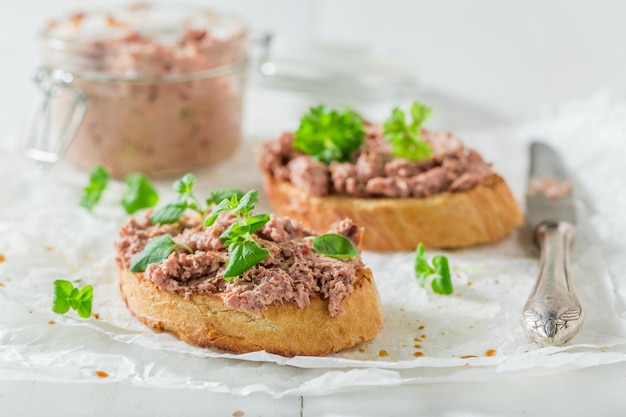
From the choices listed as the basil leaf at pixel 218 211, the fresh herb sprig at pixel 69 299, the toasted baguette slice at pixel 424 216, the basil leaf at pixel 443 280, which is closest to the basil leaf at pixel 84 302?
the fresh herb sprig at pixel 69 299

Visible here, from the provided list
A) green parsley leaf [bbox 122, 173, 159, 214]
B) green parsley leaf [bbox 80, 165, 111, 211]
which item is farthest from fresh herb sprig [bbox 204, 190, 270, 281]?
green parsley leaf [bbox 80, 165, 111, 211]

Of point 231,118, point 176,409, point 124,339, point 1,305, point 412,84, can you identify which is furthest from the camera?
point 412,84

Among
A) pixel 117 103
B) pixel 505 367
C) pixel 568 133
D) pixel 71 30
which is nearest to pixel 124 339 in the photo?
pixel 505 367

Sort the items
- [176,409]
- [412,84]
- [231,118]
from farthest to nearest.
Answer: [412,84], [231,118], [176,409]

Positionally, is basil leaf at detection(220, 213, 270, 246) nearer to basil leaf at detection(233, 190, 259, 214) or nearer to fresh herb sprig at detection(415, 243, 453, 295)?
basil leaf at detection(233, 190, 259, 214)

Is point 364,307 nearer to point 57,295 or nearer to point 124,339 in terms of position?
point 124,339

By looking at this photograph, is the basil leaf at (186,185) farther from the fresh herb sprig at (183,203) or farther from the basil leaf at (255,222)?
the basil leaf at (255,222)

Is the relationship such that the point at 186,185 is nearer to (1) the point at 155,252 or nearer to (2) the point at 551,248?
(1) the point at 155,252
